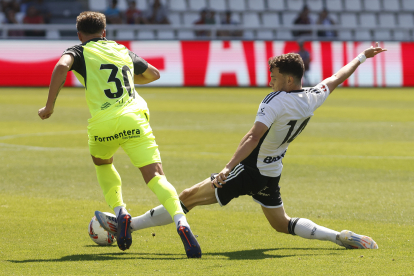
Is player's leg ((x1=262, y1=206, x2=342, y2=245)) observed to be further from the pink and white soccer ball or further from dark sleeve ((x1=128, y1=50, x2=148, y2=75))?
dark sleeve ((x1=128, y1=50, x2=148, y2=75))

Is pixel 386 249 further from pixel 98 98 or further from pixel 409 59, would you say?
pixel 409 59

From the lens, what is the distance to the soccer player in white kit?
486 centimetres

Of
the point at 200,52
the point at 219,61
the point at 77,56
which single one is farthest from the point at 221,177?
the point at 219,61

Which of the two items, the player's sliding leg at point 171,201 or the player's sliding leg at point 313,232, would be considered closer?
the player's sliding leg at point 171,201

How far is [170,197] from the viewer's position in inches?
191

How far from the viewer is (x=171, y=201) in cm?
486

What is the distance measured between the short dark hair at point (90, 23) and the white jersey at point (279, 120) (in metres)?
1.52

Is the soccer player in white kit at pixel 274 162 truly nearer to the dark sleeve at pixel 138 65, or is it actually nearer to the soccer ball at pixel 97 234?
the soccer ball at pixel 97 234

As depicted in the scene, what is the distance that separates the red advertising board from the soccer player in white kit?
17.7m

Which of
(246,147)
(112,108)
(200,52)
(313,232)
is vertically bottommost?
(313,232)

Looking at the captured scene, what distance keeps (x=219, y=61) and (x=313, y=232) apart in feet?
62.1

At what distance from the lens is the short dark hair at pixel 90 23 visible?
16.7 feet

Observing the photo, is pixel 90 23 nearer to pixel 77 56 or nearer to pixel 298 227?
pixel 77 56

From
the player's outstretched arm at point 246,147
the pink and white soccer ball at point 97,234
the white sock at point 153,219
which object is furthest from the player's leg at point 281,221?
the pink and white soccer ball at point 97,234
